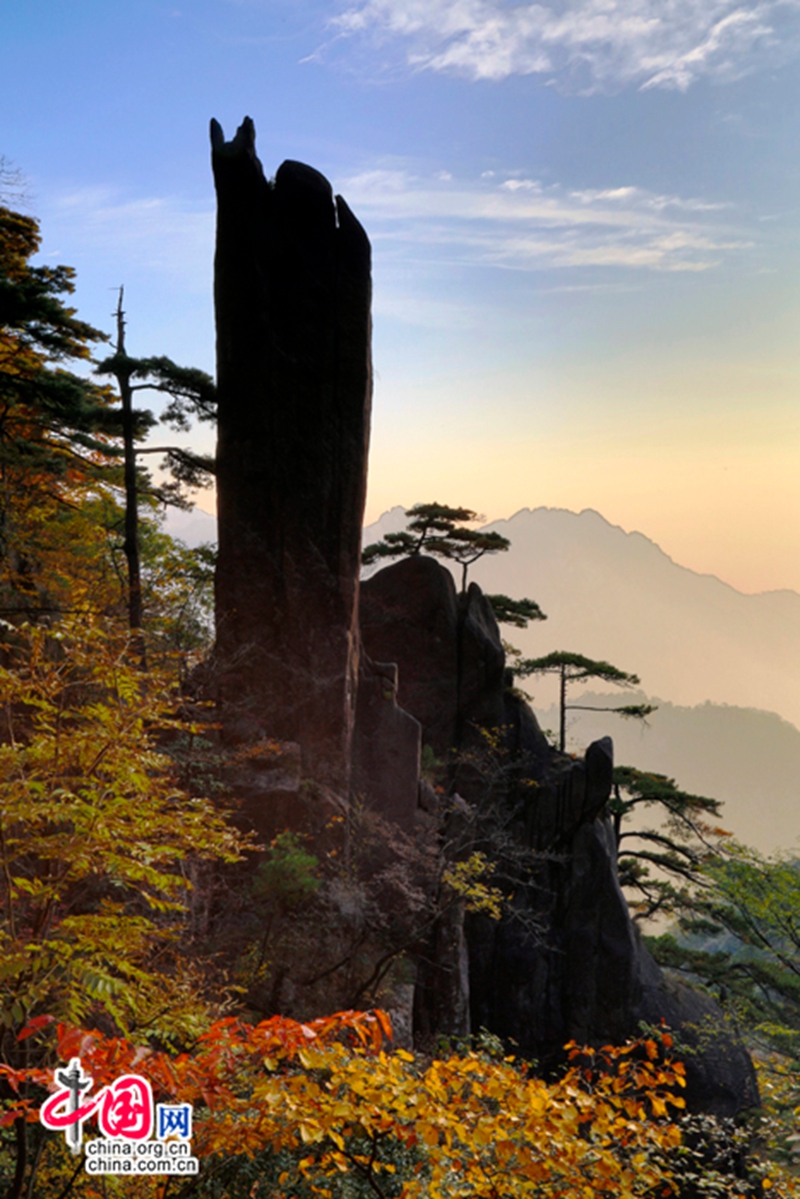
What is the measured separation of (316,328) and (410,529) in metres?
11.7

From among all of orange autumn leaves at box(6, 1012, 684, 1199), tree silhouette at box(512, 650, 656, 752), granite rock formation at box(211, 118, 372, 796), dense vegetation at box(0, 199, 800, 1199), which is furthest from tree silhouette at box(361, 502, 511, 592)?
orange autumn leaves at box(6, 1012, 684, 1199)

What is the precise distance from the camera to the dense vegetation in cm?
448

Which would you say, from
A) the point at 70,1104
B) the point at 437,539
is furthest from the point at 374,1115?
the point at 437,539

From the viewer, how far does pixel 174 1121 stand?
4.68 m

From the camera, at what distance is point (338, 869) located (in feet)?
54.2

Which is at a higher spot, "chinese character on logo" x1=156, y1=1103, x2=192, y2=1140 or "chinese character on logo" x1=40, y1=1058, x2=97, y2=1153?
"chinese character on logo" x1=40, y1=1058, x2=97, y2=1153

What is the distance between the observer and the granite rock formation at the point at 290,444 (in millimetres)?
18750

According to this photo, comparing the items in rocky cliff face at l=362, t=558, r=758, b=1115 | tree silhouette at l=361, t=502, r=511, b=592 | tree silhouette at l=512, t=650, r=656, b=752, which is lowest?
rocky cliff face at l=362, t=558, r=758, b=1115

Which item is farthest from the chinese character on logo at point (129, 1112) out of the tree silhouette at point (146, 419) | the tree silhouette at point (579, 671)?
the tree silhouette at point (579, 671)

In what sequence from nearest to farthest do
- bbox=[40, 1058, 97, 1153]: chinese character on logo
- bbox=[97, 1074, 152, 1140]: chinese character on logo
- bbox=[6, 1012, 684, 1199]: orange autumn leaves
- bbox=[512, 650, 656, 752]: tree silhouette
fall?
1. bbox=[6, 1012, 684, 1199]: orange autumn leaves
2. bbox=[40, 1058, 97, 1153]: chinese character on logo
3. bbox=[97, 1074, 152, 1140]: chinese character on logo
4. bbox=[512, 650, 656, 752]: tree silhouette

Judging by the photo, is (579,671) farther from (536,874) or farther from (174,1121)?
(174,1121)

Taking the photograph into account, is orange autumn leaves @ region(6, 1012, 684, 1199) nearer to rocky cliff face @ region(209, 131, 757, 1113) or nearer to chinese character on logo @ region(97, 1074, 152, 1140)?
chinese character on logo @ region(97, 1074, 152, 1140)
